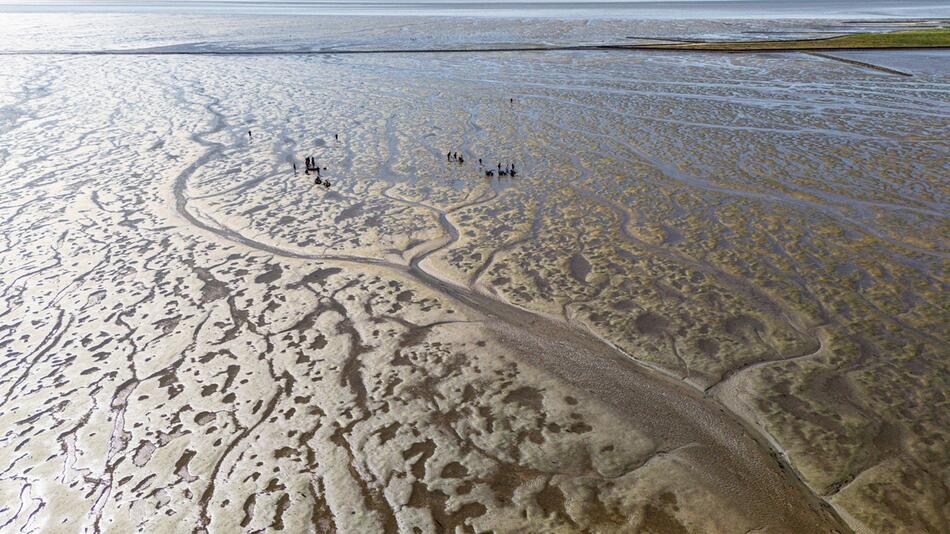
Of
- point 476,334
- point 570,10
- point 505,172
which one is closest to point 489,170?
point 505,172

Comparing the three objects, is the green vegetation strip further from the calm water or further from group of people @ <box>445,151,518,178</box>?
the calm water

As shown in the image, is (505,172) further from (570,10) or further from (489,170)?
(570,10)

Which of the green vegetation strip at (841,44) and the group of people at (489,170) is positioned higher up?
the green vegetation strip at (841,44)

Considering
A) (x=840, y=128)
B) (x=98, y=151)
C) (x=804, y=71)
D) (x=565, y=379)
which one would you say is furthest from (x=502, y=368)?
(x=804, y=71)

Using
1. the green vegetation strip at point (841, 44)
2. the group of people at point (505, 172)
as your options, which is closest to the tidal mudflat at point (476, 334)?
the group of people at point (505, 172)

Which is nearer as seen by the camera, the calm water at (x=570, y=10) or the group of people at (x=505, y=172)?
the group of people at (x=505, y=172)

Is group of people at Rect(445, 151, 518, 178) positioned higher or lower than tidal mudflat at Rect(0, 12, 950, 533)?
higher

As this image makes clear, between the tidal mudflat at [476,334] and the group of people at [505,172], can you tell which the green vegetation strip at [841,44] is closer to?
the tidal mudflat at [476,334]

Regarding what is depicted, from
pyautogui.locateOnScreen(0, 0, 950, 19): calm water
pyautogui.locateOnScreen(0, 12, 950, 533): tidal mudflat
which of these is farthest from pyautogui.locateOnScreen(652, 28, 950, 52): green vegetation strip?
pyautogui.locateOnScreen(0, 0, 950, 19): calm water

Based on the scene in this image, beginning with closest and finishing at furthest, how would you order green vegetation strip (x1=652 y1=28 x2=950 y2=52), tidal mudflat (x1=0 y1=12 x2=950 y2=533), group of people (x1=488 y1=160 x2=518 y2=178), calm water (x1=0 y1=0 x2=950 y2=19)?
tidal mudflat (x1=0 y1=12 x2=950 y2=533), group of people (x1=488 y1=160 x2=518 y2=178), green vegetation strip (x1=652 y1=28 x2=950 y2=52), calm water (x1=0 y1=0 x2=950 y2=19)

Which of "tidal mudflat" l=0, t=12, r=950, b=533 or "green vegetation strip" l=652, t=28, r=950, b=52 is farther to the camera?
"green vegetation strip" l=652, t=28, r=950, b=52
